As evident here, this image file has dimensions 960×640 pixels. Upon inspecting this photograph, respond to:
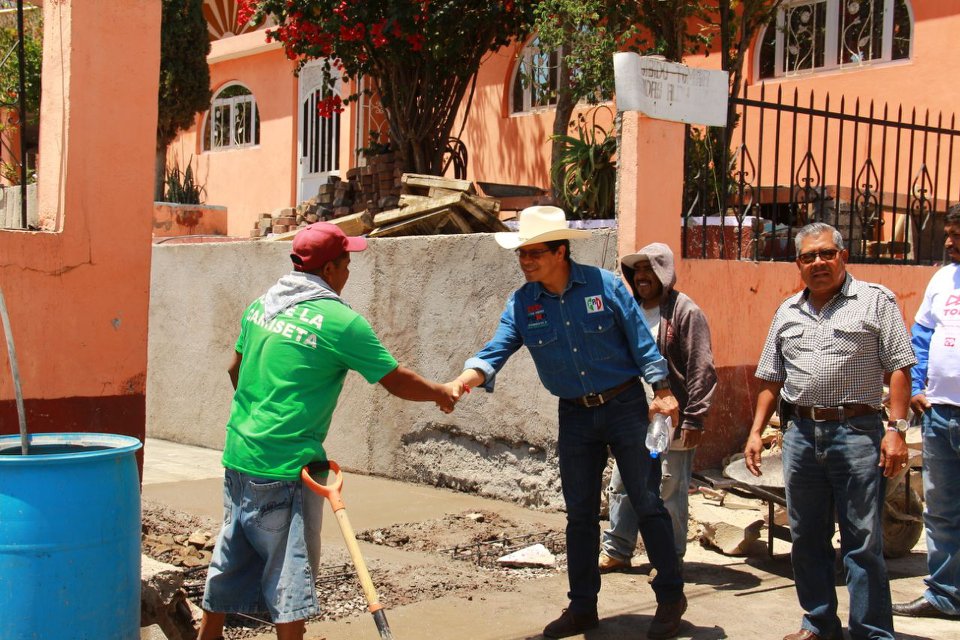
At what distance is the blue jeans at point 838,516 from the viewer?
4051mm

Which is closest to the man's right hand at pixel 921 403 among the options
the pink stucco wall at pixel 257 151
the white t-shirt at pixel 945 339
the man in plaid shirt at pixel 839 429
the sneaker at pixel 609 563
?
the white t-shirt at pixel 945 339

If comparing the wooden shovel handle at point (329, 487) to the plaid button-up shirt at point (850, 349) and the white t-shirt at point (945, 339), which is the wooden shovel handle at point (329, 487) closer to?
the plaid button-up shirt at point (850, 349)

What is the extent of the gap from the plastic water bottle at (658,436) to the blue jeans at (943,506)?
1.37 meters

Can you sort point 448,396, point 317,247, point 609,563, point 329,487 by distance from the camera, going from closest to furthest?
point 329,487
point 317,247
point 448,396
point 609,563

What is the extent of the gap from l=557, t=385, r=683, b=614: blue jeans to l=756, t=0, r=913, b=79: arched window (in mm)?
7350

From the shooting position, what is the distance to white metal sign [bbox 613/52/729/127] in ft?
19.9

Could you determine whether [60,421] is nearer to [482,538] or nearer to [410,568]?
[410,568]

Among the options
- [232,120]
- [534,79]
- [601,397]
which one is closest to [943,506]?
[601,397]

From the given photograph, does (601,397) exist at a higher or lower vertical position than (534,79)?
lower

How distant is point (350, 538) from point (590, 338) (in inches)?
58.7

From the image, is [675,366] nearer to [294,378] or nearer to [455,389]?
[455,389]

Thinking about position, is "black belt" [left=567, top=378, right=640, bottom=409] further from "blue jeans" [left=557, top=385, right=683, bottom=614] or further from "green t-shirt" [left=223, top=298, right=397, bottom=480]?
"green t-shirt" [left=223, top=298, right=397, bottom=480]

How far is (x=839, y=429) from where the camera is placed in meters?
4.10

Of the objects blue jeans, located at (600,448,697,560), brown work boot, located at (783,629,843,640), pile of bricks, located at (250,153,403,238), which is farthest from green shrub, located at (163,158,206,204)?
brown work boot, located at (783,629,843,640)
